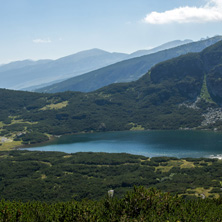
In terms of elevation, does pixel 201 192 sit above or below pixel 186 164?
above

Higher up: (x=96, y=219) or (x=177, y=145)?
(x=96, y=219)

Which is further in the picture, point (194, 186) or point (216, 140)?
point (216, 140)

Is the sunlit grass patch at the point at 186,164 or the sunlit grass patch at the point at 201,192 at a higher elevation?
the sunlit grass patch at the point at 201,192

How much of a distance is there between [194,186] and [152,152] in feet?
247

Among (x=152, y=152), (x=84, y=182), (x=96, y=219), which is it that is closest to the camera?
(x=96, y=219)

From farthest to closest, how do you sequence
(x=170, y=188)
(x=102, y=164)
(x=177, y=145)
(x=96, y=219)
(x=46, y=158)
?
(x=177, y=145), (x=46, y=158), (x=102, y=164), (x=170, y=188), (x=96, y=219)

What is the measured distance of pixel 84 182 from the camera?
354 ft

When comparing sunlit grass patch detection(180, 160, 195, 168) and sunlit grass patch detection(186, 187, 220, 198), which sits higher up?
sunlit grass patch detection(186, 187, 220, 198)

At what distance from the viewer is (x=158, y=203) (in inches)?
1821

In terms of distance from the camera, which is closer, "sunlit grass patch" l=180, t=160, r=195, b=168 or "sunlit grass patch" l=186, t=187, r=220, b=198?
"sunlit grass patch" l=186, t=187, r=220, b=198

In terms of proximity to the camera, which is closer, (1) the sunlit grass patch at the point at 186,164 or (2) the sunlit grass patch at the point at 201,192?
(2) the sunlit grass patch at the point at 201,192

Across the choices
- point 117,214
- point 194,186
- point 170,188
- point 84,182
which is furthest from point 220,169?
point 117,214

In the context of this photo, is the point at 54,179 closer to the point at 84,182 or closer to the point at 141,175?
the point at 84,182

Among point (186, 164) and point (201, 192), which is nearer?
point (201, 192)
